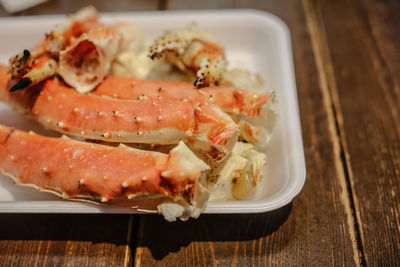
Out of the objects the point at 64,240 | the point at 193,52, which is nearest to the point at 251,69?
the point at 193,52

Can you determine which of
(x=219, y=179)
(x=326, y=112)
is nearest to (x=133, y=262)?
(x=219, y=179)

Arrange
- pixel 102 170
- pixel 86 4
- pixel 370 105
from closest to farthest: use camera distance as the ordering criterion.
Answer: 1. pixel 102 170
2. pixel 370 105
3. pixel 86 4

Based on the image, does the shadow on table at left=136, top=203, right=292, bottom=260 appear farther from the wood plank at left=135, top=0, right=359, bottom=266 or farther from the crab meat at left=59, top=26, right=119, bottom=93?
the crab meat at left=59, top=26, right=119, bottom=93

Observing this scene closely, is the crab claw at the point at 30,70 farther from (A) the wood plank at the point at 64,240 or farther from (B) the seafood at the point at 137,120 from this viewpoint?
(A) the wood plank at the point at 64,240

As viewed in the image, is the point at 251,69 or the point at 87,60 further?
the point at 251,69

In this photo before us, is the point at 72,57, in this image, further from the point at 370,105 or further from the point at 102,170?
the point at 370,105

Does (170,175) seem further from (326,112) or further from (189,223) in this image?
(326,112)

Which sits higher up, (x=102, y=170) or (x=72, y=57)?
(x=72, y=57)

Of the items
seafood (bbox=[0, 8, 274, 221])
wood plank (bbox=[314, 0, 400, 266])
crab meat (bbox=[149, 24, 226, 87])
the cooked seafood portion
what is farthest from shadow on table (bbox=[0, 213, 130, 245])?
wood plank (bbox=[314, 0, 400, 266])
